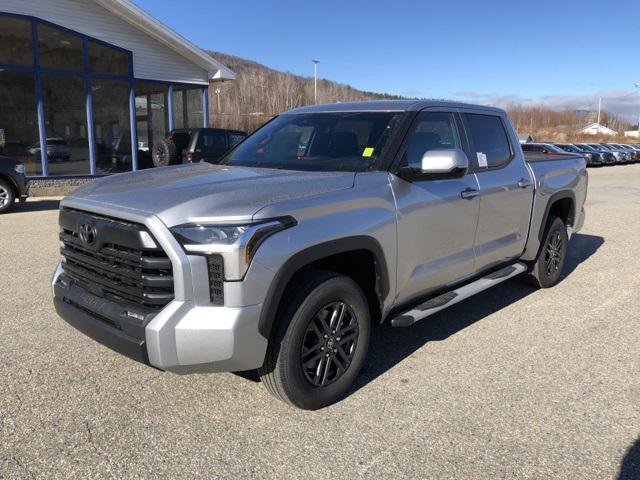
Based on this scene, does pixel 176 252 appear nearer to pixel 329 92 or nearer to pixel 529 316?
pixel 529 316

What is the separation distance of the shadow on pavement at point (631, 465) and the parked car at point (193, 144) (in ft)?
34.7

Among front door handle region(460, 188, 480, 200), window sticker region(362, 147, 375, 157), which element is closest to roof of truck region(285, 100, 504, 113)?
window sticker region(362, 147, 375, 157)

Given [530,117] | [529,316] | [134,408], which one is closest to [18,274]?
[134,408]

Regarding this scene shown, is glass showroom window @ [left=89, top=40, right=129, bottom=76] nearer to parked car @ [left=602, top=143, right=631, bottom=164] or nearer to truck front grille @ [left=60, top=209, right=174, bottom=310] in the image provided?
truck front grille @ [left=60, top=209, right=174, bottom=310]

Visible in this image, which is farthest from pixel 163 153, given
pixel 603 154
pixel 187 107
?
pixel 603 154

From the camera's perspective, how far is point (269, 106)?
285ft

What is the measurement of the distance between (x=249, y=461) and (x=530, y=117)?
452ft

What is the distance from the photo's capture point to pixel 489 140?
4.78 meters

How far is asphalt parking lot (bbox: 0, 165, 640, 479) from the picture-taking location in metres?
2.74

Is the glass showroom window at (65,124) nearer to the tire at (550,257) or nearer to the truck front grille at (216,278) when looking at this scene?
the tire at (550,257)

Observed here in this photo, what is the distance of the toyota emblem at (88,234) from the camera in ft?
10.0

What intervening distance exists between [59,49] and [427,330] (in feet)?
46.2

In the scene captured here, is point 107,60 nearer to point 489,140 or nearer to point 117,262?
point 489,140

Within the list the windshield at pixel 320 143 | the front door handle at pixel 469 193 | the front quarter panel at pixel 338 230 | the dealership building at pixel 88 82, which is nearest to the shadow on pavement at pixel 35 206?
the dealership building at pixel 88 82
